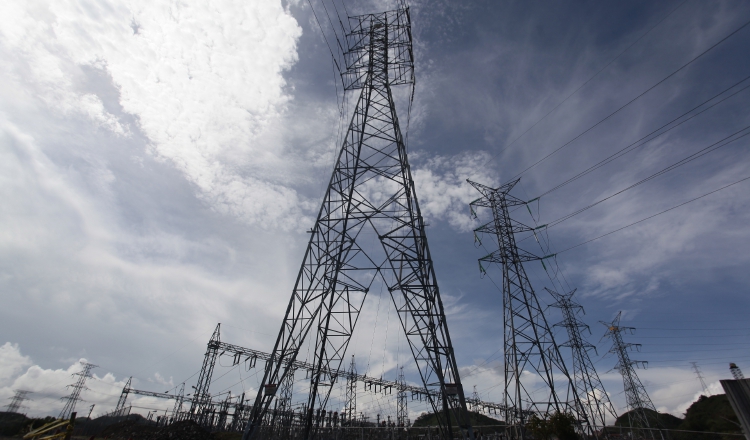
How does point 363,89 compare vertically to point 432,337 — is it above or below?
above

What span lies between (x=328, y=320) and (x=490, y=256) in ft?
45.5

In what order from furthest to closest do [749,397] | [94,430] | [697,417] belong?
[697,417] < [94,430] < [749,397]

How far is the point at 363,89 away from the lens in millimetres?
16875

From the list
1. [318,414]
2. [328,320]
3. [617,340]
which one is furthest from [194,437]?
[617,340]

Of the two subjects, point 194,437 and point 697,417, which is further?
point 697,417

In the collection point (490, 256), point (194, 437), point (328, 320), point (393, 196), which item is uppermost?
point (490, 256)

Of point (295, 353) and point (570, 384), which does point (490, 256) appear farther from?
point (295, 353)

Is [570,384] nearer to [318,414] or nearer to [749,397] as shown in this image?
[749,397]

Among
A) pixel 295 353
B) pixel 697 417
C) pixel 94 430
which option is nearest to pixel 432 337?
pixel 295 353

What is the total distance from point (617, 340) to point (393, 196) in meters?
41.3

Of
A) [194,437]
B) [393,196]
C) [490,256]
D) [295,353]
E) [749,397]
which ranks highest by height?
[490,256]

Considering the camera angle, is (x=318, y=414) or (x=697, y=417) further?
(x=697, y=417)

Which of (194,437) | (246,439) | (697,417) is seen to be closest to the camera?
(246,439)

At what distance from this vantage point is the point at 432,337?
12445 mm
